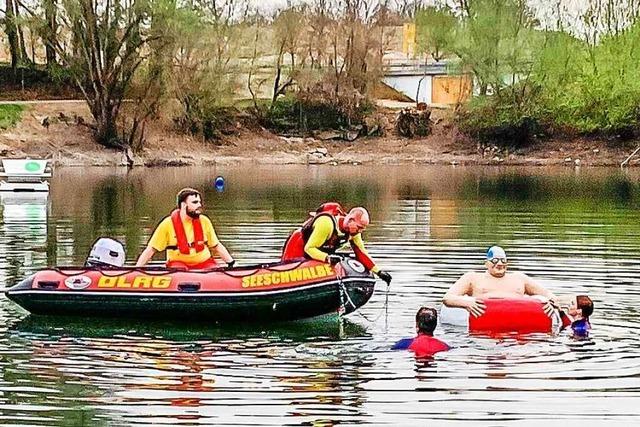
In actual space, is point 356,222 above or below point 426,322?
above

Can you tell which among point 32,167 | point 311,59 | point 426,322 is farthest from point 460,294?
point 311,59

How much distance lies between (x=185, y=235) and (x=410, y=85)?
55.9 m

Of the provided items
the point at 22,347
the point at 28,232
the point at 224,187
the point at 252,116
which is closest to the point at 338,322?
the point at 22,347

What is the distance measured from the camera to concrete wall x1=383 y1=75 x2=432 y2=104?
228ft

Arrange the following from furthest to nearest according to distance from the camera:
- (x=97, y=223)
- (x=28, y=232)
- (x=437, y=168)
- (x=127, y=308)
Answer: (x=437, y=168), (x=97, y=223), (x=28, y=232), (x=127, y=308)

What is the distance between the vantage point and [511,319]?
1325 cm

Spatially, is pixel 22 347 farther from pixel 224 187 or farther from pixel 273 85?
pixel 273 85

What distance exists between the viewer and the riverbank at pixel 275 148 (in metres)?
54.8

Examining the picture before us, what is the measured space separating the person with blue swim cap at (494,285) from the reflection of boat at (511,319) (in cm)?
21

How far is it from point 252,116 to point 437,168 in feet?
37.2

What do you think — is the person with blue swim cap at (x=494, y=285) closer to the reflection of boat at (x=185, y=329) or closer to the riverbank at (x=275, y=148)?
the reflection of boat at (x=185, y=329)

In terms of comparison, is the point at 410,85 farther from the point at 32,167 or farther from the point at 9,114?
the point at 32,167

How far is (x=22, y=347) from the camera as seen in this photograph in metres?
12.7

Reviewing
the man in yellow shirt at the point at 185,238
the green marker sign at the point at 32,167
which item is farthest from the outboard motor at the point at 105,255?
the green marker sign at the point at 32,167
